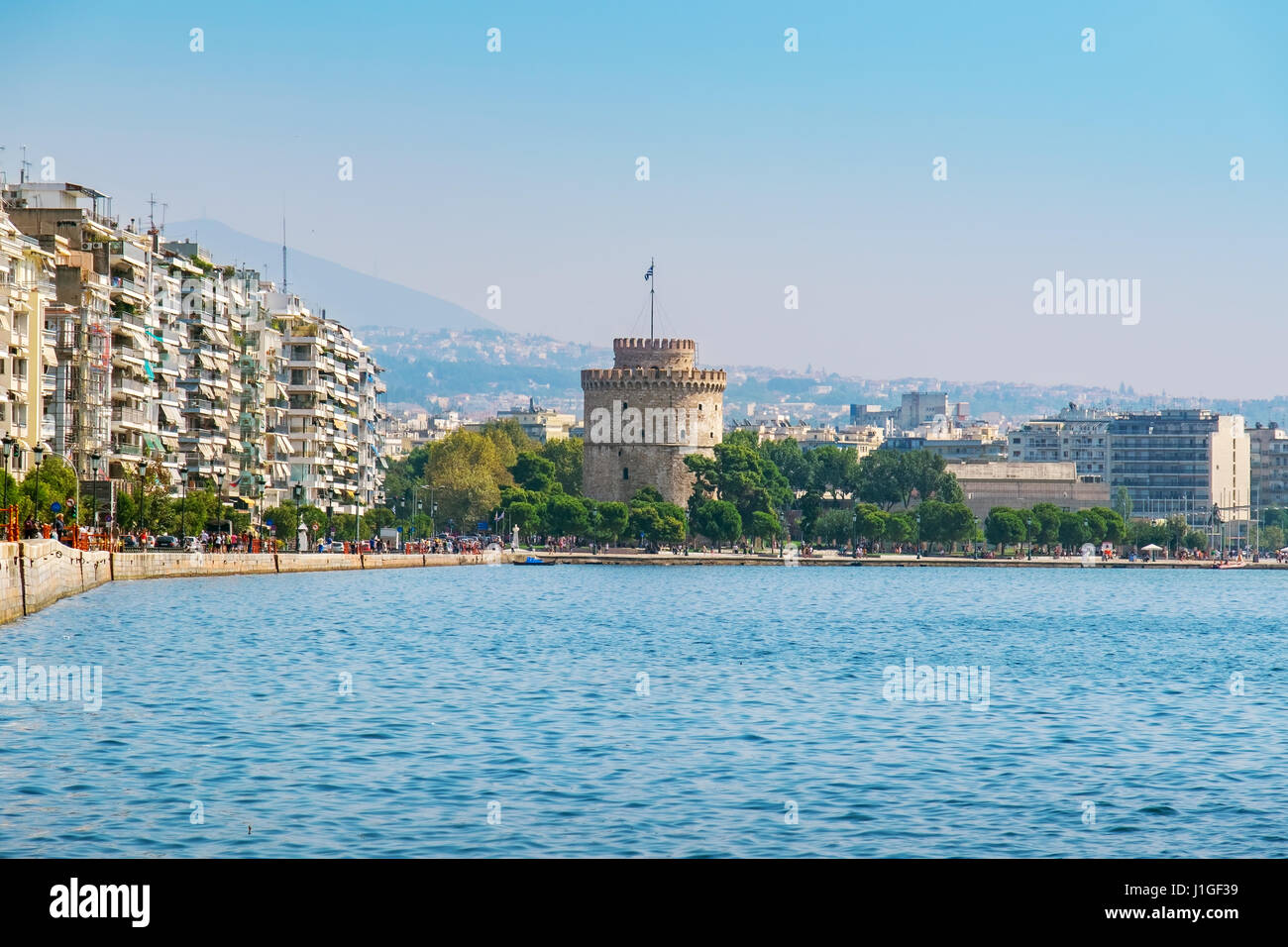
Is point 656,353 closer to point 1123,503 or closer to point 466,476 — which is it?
point 466,476

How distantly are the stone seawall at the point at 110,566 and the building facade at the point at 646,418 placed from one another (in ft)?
56.7

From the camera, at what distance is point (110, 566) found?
5312cm

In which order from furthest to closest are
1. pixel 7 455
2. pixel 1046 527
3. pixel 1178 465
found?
pixel 1178 465
pixel 1046 527
pixel 7 455

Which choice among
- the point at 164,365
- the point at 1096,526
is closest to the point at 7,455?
the point at 164,365

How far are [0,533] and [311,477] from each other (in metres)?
49.4

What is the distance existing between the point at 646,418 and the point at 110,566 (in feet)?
195

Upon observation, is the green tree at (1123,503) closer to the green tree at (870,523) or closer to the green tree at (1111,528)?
the green tree at (1111,528)

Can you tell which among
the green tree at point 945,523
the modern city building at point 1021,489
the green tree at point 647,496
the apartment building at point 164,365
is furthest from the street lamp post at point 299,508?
the modern city building at point 1021,489

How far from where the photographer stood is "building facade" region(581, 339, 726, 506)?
109625 mm

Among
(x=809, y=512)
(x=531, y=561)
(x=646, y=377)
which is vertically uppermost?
(x=646, y=377)

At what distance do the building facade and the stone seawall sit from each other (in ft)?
56.7

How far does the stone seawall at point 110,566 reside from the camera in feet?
115

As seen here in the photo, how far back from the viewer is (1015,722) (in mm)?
25625
